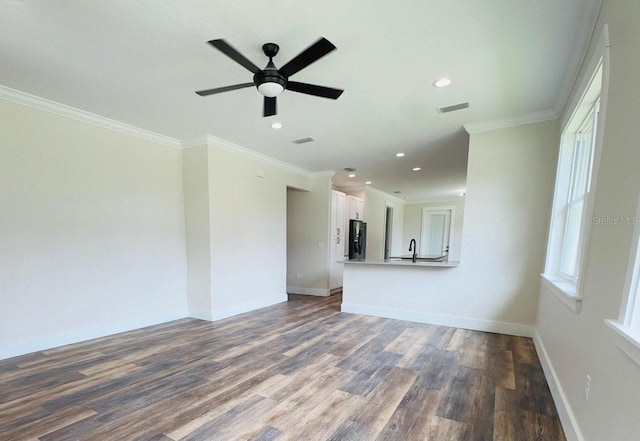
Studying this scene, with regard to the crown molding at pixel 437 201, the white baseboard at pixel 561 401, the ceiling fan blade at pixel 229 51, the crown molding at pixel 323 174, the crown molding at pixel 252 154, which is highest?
the ceiling fan blade at pixel 229 51

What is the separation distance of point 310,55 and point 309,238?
15.2 feet

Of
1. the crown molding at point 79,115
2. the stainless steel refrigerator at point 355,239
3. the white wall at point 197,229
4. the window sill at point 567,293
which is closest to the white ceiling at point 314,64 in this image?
the crown molding at point 79,115

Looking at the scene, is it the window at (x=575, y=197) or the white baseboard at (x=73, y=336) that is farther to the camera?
the white baseboard at (x=73, y=336)

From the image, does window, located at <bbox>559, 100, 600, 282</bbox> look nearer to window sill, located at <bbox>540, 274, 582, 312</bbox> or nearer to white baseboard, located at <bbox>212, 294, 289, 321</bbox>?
window sill, located at <bbox>540, 274, 582, 312</bbox>

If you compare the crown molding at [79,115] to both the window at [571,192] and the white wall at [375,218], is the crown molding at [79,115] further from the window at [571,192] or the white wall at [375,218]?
the white wall at [375,218]

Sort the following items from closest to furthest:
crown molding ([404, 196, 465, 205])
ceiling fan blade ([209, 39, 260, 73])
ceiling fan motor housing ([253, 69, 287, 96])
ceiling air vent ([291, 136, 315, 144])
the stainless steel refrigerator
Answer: ceiling fan blade ([209, 39, 260, 73]) → ceiling fan motor housing ([253, 69, 287, 96]) → ceiling air vent ([291, 136, 315, 144]) → the stainless steel refrigerator → crown molding ([404, 196, 465, 205])

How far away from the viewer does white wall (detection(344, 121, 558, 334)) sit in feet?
10.7

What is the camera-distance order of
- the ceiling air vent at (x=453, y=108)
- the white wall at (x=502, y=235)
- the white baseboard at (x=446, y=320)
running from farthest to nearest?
the white baseboard at (x=446, y=320)
the white wall at (x=502, y=235)
the ceiling air vent at (x=453, y=108)

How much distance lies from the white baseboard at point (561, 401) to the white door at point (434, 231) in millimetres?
7566

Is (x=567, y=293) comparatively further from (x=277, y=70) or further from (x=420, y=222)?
(x=420, y=222)

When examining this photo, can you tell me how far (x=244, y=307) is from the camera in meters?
4.55

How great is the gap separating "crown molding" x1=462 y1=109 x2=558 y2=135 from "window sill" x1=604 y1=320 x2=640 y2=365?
111 inches

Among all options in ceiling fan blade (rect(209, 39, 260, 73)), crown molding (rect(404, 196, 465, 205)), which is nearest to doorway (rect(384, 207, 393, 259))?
crown molding (rect(404, 196, 465, 205))

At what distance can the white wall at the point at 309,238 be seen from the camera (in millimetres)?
5949
